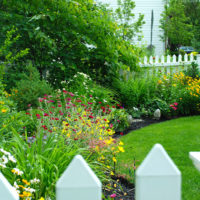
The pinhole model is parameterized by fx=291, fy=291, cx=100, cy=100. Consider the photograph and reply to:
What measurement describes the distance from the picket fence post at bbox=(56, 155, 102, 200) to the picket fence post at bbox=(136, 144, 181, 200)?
165mm

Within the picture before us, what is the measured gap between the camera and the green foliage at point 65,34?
6.29 meters

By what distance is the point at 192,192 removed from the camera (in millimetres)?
3186

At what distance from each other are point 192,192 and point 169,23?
16461 mm

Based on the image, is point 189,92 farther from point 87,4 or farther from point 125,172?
point 125,172

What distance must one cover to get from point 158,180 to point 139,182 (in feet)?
0.25

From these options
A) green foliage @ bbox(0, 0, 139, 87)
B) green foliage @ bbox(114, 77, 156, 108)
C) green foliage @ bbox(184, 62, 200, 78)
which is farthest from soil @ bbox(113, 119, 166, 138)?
green foliage @ bbox(184, 62, 200, 78)

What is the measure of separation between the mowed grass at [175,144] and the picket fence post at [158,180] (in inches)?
86.1

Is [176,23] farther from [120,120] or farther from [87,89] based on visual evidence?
[120,120]

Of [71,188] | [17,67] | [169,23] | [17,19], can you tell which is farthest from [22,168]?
[169,23]

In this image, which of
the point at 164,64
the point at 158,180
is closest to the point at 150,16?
the point at 164,64

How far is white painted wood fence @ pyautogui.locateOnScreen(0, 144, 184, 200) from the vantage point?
1.05 meters

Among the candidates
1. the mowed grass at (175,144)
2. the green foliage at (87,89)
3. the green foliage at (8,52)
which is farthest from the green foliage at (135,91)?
the green foliage at (8,52)

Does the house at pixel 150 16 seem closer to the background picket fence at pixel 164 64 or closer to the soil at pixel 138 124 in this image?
the background picket fence at pixel 164 64

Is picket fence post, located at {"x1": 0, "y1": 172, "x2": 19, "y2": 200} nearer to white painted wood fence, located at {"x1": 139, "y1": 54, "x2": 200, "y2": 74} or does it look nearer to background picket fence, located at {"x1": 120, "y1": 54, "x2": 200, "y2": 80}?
background picket fence, located at {"x1": 120, "y1": 54, "x2": 200, "y2": 80}
